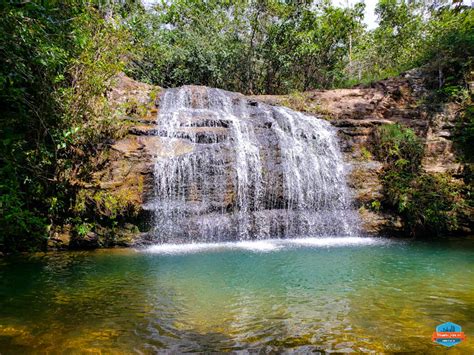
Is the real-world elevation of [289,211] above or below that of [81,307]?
above

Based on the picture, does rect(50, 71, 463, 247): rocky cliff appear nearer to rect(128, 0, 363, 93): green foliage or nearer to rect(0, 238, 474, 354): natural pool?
rect(0, 238, 474, 354): natural pool

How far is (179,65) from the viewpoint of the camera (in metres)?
19.1

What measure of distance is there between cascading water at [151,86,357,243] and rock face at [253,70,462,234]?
22.8 inches

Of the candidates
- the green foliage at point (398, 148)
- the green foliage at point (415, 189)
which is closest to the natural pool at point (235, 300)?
the green foliage at point (415, 189)

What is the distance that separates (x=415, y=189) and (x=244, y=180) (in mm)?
5312

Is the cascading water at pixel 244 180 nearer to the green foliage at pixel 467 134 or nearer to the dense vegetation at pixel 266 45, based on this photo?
the green foliage at pixel 467 134

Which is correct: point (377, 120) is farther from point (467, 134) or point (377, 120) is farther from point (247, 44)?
point (247, 44)

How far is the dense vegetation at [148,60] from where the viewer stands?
6.56m

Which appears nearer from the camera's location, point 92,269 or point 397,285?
point 397,285

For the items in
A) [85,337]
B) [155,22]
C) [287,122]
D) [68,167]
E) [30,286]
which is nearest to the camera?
[85,337]

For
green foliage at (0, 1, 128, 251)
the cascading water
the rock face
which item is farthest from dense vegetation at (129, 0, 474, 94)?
green foliage at (0, 1, 128, 251)

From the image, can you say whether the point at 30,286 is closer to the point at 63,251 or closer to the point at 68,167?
the point at 63,251

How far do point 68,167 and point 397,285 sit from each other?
7942 mm

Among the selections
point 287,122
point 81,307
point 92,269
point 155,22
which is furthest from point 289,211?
point 155,22
